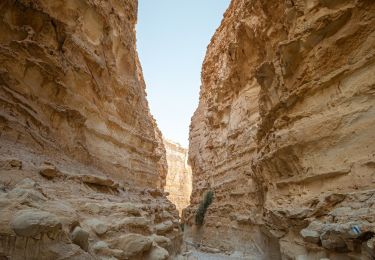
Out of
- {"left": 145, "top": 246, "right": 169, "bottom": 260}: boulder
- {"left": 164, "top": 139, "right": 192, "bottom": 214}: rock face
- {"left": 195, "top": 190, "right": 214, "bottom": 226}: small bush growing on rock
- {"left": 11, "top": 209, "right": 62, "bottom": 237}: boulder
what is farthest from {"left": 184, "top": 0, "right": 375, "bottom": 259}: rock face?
{"left": 164, "top": 139, "right": 192, "bottom": 214}: rock face

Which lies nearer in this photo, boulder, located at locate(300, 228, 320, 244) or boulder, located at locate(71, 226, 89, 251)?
boulder, located at locate(71, 226, 89, 251)

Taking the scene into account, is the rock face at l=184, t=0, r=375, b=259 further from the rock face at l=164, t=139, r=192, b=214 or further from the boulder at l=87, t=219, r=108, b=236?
the rock face at l=164, t=139, r=192, b=214

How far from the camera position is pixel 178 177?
51.0 m

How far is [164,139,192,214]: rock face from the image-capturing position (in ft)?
158

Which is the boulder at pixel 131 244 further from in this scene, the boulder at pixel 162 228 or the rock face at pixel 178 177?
the rock face at pixel 178 177

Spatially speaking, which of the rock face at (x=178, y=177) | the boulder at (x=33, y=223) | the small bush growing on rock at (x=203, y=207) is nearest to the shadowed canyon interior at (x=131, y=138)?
the boulder at (x=33, y=223)

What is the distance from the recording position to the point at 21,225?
2.88 metres

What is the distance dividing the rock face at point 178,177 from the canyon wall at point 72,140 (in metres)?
37.6

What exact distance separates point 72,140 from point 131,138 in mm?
3710

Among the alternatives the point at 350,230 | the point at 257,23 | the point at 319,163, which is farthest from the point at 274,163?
the point at 257,23

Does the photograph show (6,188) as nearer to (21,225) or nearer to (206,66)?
(21,225)

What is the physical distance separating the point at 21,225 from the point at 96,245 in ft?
4.61

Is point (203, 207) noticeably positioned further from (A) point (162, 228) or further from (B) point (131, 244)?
(B) point (131, 244)

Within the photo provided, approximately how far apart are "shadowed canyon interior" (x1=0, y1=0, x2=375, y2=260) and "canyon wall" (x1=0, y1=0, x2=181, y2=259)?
0.03m
